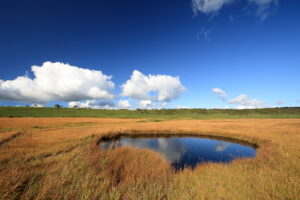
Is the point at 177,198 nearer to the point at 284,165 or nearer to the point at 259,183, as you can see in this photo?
the point at 259,183

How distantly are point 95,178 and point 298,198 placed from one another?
7797 mm

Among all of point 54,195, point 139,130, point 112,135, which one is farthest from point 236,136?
point 54,195

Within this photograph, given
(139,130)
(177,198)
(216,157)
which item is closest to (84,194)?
(177,198)

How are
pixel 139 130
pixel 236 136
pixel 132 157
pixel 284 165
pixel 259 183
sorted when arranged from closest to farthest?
pixel 259 183 → pixel 284 165 → pixel 132 157 → pixel 236 136 → pixel 139 130

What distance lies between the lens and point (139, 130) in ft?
93.7

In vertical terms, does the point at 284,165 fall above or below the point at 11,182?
below

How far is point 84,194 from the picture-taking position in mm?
4168

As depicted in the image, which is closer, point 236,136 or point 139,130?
point 236,136

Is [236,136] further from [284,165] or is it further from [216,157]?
[284,165]

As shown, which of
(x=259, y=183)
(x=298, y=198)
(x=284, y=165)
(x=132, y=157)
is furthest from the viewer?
(x=132, y=157)

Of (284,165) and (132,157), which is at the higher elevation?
(284,165)

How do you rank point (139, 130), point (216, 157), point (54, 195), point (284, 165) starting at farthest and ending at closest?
point (139, 130) → point (216, 157) → point (284, 165) → point (54, 195)

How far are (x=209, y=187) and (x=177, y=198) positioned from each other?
1.91 m

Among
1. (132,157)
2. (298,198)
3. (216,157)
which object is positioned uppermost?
(298,198)
